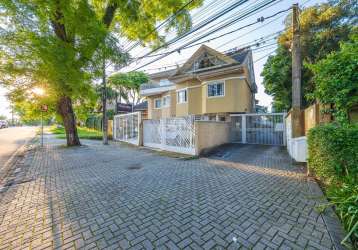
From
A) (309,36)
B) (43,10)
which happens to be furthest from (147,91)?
(309,36)

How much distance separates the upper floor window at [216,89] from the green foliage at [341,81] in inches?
383

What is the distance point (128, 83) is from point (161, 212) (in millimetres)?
34950

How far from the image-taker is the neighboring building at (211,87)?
13.6m

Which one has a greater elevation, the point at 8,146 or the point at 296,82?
the point at 296,82

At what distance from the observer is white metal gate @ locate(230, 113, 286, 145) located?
12164 mm

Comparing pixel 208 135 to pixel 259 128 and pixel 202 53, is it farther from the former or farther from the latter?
pixel 202 53

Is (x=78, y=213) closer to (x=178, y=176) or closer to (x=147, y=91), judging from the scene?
(x=178, y=176)

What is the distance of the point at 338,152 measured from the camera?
3.13 metres

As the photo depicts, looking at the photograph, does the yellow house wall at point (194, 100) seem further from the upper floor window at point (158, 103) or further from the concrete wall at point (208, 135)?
the upper floor window at point (158, 103)

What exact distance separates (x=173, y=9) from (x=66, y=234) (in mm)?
12118

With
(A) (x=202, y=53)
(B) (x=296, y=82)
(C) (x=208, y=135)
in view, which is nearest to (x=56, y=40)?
(C) (x=208, y=135)

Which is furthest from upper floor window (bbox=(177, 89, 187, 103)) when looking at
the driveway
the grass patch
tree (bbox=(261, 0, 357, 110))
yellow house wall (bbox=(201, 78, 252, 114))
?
the driveway

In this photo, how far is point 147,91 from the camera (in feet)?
68.8

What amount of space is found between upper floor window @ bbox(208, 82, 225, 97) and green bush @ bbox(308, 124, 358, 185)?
10915mm
